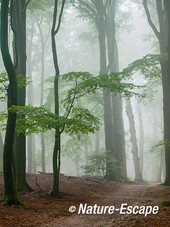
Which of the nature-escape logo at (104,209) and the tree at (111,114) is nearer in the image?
the nature-escape logo at (104,209)

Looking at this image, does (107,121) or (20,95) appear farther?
(107,121)

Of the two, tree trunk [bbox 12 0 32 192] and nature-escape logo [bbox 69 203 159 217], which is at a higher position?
tree trunk [bbox 12 0 32 192]

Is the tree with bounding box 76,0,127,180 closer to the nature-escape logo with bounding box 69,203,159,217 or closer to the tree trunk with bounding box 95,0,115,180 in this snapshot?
the tree trunk with bounding box 95,0,115,180

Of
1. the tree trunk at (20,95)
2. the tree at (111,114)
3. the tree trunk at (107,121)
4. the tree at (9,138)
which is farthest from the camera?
the tree at (111,114)

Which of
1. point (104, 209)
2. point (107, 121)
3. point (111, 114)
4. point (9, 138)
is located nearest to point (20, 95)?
point (9, 138)

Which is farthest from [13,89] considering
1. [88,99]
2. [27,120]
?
[88,99]

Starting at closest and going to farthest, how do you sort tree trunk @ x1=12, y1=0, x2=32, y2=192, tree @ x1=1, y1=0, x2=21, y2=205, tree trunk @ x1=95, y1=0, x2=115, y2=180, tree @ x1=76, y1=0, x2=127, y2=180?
tree @ x1=1, y1=0, x2=21, y2=205
tree trunk @ x1=12, y1=0, x2=32, y2=192
tree trunk @ x1=95, y1=0, x2=115, y2=180
tree @ x1=76, y1=0, x2=127, y2=180

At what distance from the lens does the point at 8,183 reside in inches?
212

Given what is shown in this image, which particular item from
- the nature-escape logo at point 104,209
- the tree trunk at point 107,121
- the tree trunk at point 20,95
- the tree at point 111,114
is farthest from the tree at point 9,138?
the tree at point 111,114

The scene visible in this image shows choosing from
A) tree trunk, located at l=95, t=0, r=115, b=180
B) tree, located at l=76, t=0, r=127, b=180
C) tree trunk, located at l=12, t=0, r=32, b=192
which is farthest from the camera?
tree, located at l=76, t=0, r=127, b=180

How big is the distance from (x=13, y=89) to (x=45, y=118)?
3.51ft

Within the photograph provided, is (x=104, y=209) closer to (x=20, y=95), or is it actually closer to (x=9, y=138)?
(x=9, y=138)

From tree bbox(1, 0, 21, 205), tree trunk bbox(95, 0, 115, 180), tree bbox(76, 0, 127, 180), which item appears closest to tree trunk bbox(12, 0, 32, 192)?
tree bbox(1, 0, 21, 205)

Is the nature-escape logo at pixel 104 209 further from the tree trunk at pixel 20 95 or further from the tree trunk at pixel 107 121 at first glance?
the tree trunk at pixel 107 121
